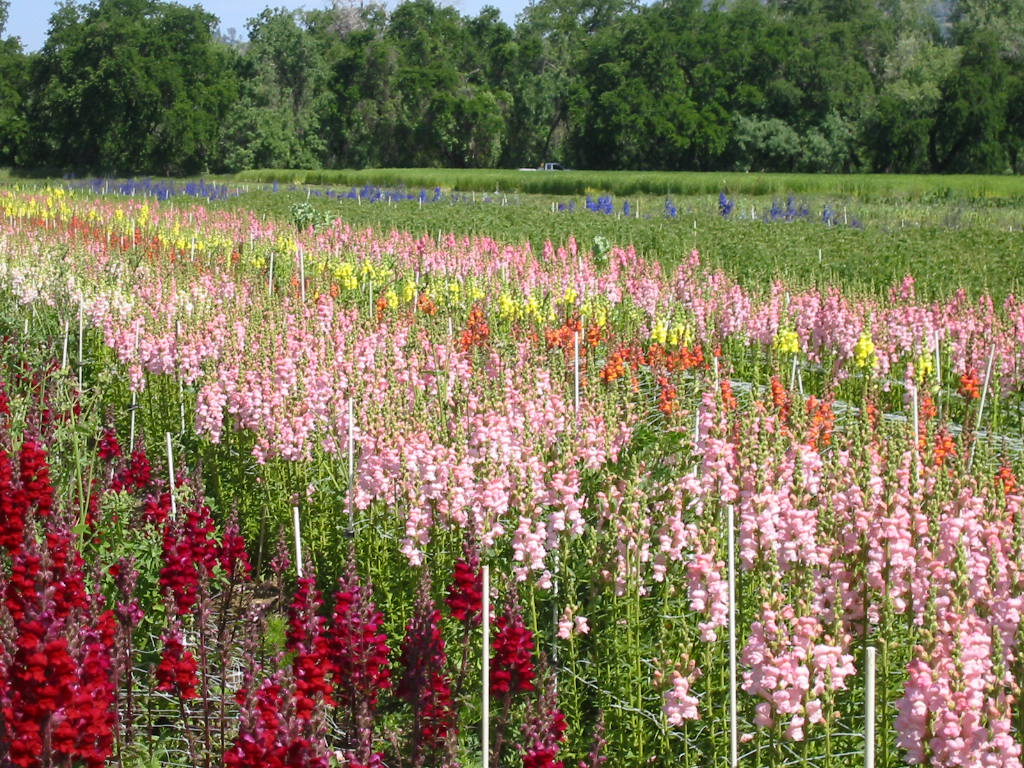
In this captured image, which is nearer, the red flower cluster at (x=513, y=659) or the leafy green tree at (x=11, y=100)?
the red flower cluster at (x=513, y=659)

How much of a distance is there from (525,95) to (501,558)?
77.0m

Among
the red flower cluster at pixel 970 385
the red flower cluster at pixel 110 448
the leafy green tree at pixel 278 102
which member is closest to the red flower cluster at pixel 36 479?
the red flower cluster at pixel 110 448

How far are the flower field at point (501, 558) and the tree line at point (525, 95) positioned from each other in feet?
182

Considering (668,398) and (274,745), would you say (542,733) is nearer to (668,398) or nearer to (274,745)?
(274,745)

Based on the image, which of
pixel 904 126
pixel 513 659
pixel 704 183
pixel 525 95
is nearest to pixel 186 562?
pixel 513 659

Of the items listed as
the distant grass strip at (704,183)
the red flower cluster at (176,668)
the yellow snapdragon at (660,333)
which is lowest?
the red flower cluster at (176,668)

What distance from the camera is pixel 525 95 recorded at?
3140 inches

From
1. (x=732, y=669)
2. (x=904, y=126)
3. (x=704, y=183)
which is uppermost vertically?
(x=904, y=126)

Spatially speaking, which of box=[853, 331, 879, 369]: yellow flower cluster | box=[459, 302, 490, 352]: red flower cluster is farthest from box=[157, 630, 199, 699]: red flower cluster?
box=[853, 331, 879, 369]: yellow flower cluster

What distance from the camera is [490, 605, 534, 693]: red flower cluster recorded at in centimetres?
376

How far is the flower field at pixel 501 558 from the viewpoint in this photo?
3.41 meters

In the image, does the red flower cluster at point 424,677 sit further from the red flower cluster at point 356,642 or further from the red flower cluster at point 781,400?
the red flower cluster at point 781,400

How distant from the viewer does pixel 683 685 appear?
12.3ft

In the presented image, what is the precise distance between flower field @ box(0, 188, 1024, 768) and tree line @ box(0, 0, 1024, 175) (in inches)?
2179
